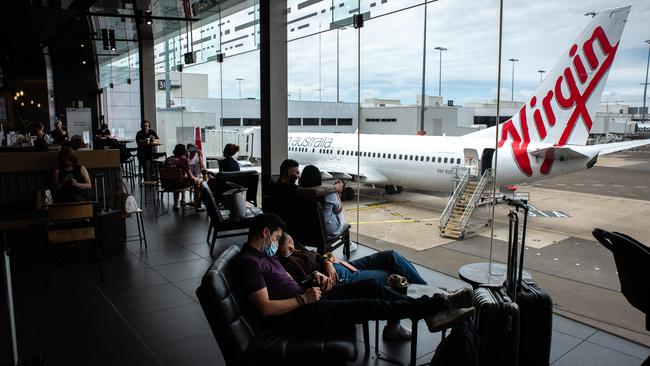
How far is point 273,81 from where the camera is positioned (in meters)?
6.74

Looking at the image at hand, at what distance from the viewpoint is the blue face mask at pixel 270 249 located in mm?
2768

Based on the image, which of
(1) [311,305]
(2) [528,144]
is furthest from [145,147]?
(1) [311,305]

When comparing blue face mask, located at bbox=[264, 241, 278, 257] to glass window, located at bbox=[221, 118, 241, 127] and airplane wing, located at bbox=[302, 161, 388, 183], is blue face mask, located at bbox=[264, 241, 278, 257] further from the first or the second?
airplane wing, located at bbox=[302, 161, 388, 183]

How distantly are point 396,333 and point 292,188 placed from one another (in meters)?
1.91

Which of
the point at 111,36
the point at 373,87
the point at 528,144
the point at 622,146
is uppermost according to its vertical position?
the point at 111,36

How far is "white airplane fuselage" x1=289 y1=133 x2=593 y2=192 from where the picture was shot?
403 inches

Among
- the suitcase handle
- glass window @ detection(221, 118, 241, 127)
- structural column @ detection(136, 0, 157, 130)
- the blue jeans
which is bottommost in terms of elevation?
the blue jeans

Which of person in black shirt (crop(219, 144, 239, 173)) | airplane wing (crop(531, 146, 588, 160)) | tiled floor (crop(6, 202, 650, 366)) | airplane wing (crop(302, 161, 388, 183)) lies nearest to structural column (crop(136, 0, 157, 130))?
airplane wing (crop(302, 161, 388, 183))

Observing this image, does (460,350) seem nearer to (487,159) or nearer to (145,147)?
(487,159)

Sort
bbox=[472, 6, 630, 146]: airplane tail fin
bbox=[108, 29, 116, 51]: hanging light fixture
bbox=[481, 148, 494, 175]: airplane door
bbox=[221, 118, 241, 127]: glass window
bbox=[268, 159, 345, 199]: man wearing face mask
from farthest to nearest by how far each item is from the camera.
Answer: bbox=[221, 118, 241, 127]: glass window → bbox=[108, 29, 116, 51]: hanging light fixture → bbox=[481, 148, 494, 175]: airplane door → bbox=[472, 6, 630, 146]: airplane tail fin → bbox=[268, 159, 345, 199]: man wearing face mask

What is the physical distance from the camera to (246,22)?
8.23 metres

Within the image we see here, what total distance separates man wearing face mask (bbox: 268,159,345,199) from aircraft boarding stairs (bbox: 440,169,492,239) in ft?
14.1

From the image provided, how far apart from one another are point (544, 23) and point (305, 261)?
11.2 ft

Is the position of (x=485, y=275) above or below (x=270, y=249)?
below
